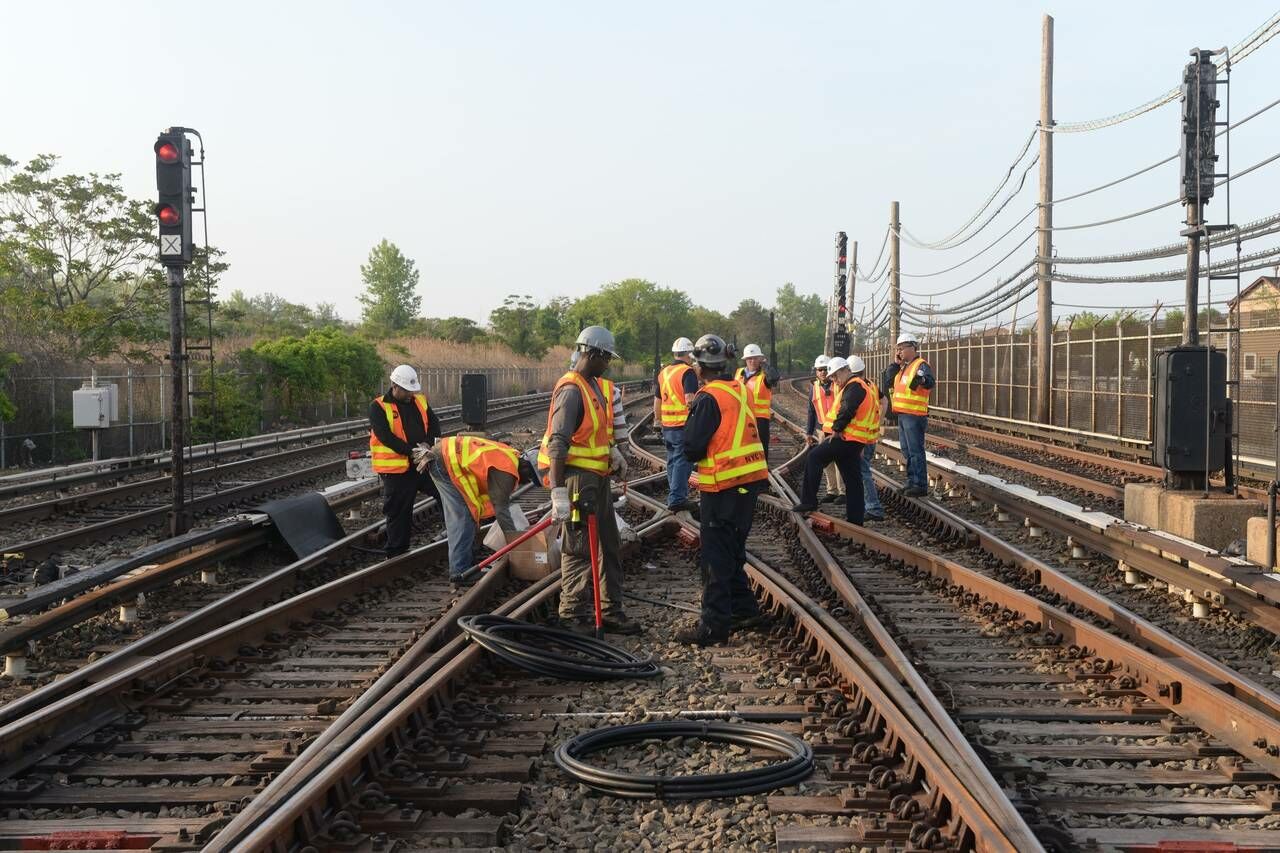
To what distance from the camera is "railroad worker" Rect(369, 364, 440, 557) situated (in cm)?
1052

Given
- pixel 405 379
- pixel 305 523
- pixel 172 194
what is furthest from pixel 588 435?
pixel 172 194

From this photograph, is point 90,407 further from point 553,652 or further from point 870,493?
point 553,652

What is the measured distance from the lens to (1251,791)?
4.92m

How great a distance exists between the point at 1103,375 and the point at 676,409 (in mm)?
13226

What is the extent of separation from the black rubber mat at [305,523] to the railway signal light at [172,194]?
8.39ft

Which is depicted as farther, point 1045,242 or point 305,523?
point 1045,242

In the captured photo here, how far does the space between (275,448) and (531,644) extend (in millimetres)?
19190

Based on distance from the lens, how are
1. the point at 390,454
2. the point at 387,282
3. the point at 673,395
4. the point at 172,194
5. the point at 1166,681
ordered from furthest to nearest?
the point at 387,282
the point at 673,395
the point at 172,194
the point at 390,454
the point at 1166,681

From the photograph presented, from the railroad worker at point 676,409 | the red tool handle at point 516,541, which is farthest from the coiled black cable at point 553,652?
the railroad worker at point 676,409

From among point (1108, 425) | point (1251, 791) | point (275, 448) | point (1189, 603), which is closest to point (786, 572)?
point (1189, 603)

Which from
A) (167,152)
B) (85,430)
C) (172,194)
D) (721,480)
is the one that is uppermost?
(167,152)

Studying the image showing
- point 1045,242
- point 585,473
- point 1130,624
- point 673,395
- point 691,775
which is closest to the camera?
point 691,775

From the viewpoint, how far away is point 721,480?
307 inches

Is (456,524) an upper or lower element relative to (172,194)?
lower
